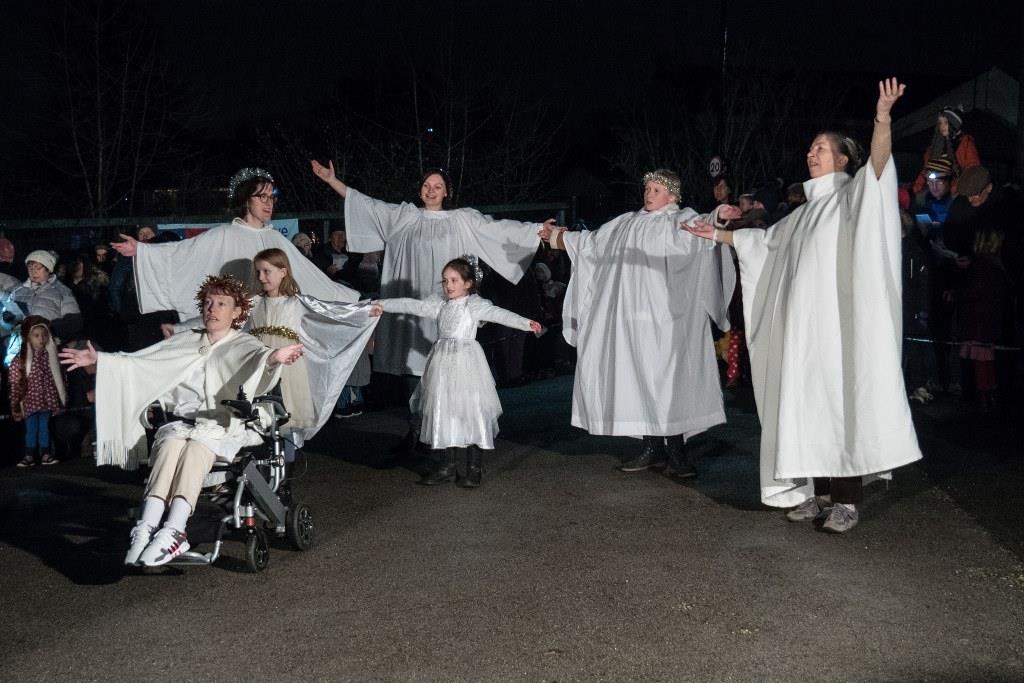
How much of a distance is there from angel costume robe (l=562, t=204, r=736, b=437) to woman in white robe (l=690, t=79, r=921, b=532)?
1272mm

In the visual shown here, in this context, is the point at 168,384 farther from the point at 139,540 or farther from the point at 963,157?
the point at 963,157

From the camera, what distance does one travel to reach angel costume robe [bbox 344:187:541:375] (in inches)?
381

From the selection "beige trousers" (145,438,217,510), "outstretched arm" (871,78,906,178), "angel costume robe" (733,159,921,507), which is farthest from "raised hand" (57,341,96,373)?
"outstretched arm" (871,78,906,178)

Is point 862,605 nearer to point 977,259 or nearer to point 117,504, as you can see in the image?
point 117,504

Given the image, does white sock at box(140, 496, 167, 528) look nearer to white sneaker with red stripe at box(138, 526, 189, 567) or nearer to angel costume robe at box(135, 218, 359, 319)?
white sneaker with red stripe at box(138, 526, 189, 567)

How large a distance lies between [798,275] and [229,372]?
339cm

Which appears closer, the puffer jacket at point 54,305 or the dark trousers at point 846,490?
the dark trousers at point 846,490

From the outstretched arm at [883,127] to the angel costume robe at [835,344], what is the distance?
9cm

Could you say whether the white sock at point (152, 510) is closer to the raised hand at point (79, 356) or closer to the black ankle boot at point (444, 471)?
the raised hand at point (79, 356)

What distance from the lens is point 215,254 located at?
28.1 feet

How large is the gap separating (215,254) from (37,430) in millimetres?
2582

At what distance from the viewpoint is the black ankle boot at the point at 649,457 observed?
348 inches

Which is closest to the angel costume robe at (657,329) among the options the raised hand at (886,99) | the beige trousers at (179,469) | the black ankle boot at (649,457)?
the black ankle boot at (649,457)

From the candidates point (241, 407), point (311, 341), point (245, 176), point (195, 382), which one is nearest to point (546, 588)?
point (241, 407)
